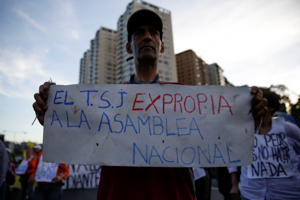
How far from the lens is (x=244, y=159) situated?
1.31 metres

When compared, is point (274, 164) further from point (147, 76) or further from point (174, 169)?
point (147, 76)

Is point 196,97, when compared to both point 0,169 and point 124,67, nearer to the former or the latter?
point 0,169

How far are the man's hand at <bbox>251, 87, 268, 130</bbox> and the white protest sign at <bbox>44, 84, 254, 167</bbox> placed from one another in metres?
0.04

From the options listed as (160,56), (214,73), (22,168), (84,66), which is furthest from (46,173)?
(84,66)

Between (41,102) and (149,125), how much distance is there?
855 mm

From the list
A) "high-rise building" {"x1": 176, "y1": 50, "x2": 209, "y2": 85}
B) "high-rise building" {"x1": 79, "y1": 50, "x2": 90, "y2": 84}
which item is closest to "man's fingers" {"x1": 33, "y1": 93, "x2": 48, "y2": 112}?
"high-rise building" {"x1": 176, "y1": 50, "x2": 209, "y2": 85}

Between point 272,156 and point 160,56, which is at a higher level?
point 160,56

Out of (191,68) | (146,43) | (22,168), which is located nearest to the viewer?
(146,43)

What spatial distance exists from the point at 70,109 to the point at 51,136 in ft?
0.81

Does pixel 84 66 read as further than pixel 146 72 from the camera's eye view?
Yes

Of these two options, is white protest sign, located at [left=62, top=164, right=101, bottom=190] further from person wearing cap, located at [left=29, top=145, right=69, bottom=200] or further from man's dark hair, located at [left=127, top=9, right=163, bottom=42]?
man's dark hair, located at [left=127, top=9, right=163, bottom=42]

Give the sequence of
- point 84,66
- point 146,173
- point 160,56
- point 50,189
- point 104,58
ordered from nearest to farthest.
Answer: point 146,173 → point 50,189 → point 160,56 → point 104,58 → point 84,66

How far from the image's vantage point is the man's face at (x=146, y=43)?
155cm

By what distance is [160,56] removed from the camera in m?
66.1
